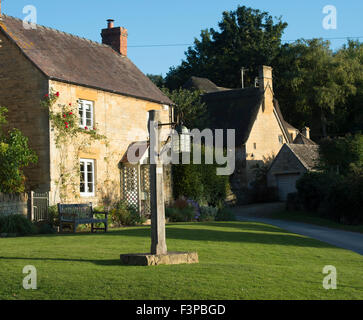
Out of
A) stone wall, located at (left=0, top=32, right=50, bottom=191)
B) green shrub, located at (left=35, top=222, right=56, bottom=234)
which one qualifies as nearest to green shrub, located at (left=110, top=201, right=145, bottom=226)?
stone wall, located at (left=0, top=32, right=50, bottom=191)

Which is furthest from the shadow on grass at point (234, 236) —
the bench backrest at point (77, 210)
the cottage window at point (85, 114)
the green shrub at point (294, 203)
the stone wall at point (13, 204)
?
the green shrub at point (294, 203)

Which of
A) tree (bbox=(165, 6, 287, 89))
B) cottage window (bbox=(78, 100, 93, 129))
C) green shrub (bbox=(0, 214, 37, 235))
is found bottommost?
green shrub (bbox=(0, 214, 37, 235))

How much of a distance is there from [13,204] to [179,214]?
779 cm

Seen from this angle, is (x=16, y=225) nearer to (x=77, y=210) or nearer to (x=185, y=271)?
(x=77, y=210)

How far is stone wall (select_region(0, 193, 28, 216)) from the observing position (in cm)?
2136

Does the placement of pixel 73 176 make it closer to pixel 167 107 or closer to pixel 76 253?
pixel 167 107

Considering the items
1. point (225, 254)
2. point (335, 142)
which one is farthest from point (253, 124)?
point (225, 254)

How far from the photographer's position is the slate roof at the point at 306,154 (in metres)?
38.4

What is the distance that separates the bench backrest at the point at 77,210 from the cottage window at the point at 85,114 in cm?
445

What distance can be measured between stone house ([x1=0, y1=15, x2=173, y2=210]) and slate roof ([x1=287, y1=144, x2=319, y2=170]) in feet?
42.0

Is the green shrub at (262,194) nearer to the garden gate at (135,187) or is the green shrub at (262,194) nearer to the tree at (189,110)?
the tree at (189,110)

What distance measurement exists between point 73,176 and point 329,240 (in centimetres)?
1105

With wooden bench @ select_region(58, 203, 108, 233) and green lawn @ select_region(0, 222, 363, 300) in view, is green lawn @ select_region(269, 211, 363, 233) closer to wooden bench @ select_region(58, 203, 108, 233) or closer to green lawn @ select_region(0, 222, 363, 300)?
green lawn @ select_region(0, 222, 363, 300)

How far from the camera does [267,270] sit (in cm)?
1037
